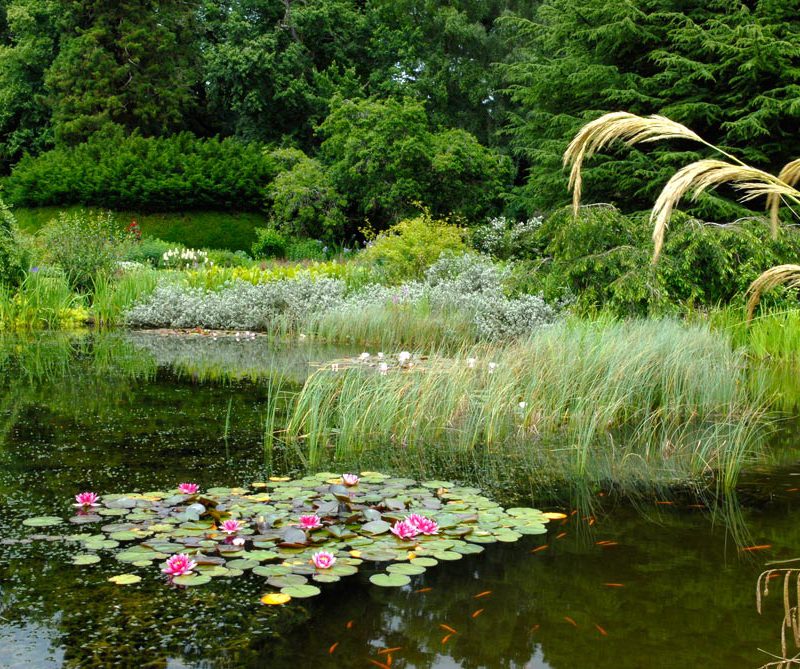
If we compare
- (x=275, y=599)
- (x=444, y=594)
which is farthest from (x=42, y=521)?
(x=444, y=594)

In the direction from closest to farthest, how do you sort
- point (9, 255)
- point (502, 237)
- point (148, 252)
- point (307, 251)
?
point (9, 255) < point (502, 237) < point (148, 252) < point (307, 251)

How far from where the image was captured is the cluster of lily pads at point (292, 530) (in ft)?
10.1

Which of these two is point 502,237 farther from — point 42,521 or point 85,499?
point 42,521

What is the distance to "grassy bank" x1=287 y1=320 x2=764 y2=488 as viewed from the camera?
5.05 m

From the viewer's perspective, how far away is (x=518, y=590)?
9.95ft

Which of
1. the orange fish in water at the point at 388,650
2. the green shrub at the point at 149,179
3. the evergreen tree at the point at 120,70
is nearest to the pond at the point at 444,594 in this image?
the orange fish in water at the point at 388,650

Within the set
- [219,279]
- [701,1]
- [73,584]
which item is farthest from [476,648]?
[701,1]

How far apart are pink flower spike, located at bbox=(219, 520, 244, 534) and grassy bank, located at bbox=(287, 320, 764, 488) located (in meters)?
1.45

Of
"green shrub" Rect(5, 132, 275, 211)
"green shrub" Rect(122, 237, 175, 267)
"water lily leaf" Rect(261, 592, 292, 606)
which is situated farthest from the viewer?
"green shrub" Rect(5, 132, 275, 211)

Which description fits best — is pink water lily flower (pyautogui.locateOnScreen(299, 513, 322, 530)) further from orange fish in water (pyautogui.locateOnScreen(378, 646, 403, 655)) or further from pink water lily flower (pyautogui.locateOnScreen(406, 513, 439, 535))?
orange fish in water (pyautogui.locateOnScreen(378, 646, 403, 655))

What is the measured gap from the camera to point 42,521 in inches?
139

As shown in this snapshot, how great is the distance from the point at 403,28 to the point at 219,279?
1496cm

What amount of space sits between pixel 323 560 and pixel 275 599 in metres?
0.28

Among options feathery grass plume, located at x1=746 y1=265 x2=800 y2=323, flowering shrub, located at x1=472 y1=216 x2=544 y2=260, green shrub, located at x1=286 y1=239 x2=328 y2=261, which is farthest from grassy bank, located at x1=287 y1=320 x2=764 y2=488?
green shrub, located at x1=286 y1=239 x2=328 y2=261
